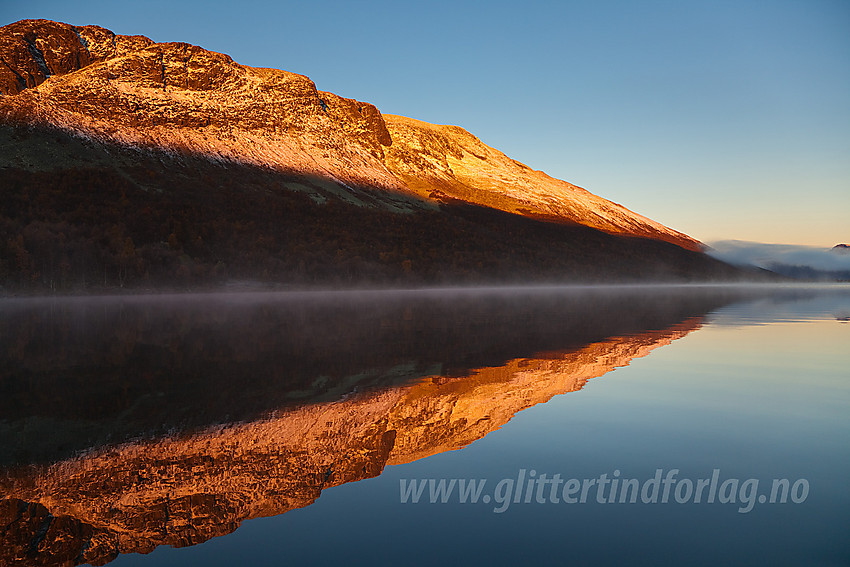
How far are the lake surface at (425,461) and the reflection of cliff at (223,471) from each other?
4 centimetres

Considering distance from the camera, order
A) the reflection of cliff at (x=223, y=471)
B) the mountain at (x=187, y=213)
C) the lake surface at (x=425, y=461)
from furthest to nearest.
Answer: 1. the mountain at (x=187, y=213)
2. the reflection of cliff at (x=223, y=471)
3. the lake surface at (x=425, y=461)

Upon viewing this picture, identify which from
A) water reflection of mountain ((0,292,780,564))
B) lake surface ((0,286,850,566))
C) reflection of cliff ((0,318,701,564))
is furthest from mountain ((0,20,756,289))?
reflection of cliff ((0,318,701,564))

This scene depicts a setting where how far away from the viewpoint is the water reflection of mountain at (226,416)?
739cm

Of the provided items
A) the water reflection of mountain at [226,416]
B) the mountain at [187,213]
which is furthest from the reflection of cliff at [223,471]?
the mountain at [187,213]

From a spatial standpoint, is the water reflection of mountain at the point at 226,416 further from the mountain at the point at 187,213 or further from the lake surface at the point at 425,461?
the mountain at the point at 187,213

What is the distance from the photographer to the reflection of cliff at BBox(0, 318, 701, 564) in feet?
22.7

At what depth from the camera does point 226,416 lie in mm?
11852

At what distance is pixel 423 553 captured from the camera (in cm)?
621

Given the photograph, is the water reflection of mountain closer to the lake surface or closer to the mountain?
the lake surface

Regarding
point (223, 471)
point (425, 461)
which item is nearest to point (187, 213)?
point (223, 471)

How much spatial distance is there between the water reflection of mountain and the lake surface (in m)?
0.05

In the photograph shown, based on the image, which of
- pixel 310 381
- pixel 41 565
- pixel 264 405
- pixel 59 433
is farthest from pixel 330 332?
pixel 41 565

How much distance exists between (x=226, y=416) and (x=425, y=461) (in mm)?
4692

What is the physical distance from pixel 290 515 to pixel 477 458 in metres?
3.07
